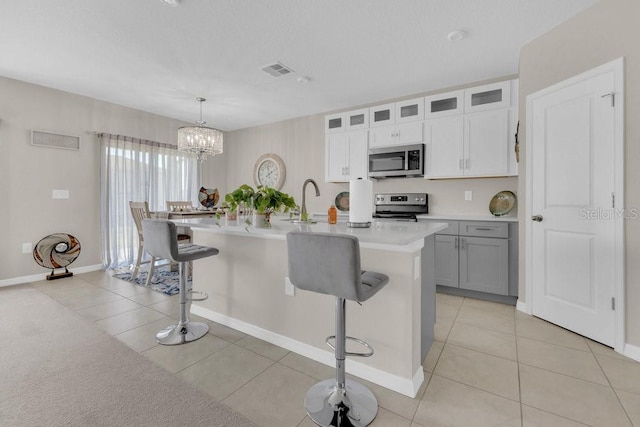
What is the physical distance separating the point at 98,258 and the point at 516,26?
5.77m

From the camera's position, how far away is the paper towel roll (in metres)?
1.77

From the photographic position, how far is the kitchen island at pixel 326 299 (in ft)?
5.26

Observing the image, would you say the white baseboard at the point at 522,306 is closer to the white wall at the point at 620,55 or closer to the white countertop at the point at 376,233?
the white wall at the point at 620,55

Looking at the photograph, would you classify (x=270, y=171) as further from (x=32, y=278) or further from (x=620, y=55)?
(x=620, y=55)

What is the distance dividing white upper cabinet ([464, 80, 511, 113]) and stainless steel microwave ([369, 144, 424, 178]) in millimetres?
698

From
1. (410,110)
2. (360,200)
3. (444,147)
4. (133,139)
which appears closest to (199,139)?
(133,139)

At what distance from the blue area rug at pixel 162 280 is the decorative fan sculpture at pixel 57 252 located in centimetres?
59

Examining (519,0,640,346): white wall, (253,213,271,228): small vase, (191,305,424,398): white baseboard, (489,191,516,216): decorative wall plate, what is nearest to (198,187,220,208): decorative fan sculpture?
(191,305,424,398): white baseboard

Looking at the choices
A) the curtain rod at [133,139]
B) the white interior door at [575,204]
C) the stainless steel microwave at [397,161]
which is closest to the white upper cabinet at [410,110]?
the stainless steel microwave at [397,161]

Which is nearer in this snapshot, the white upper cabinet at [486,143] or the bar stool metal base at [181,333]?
the bar stool metal base at [181,333]

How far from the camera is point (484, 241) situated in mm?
3141

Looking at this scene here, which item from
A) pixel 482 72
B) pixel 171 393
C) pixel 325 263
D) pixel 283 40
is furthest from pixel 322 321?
pixel 482 72

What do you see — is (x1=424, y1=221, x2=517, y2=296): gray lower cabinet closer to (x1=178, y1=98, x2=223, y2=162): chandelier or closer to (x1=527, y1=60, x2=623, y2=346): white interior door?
(x1=527, y1=60, x2=623, y2=346): white interior door

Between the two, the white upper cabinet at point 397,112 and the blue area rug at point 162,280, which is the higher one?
the white upper cabinet at point 397,112
